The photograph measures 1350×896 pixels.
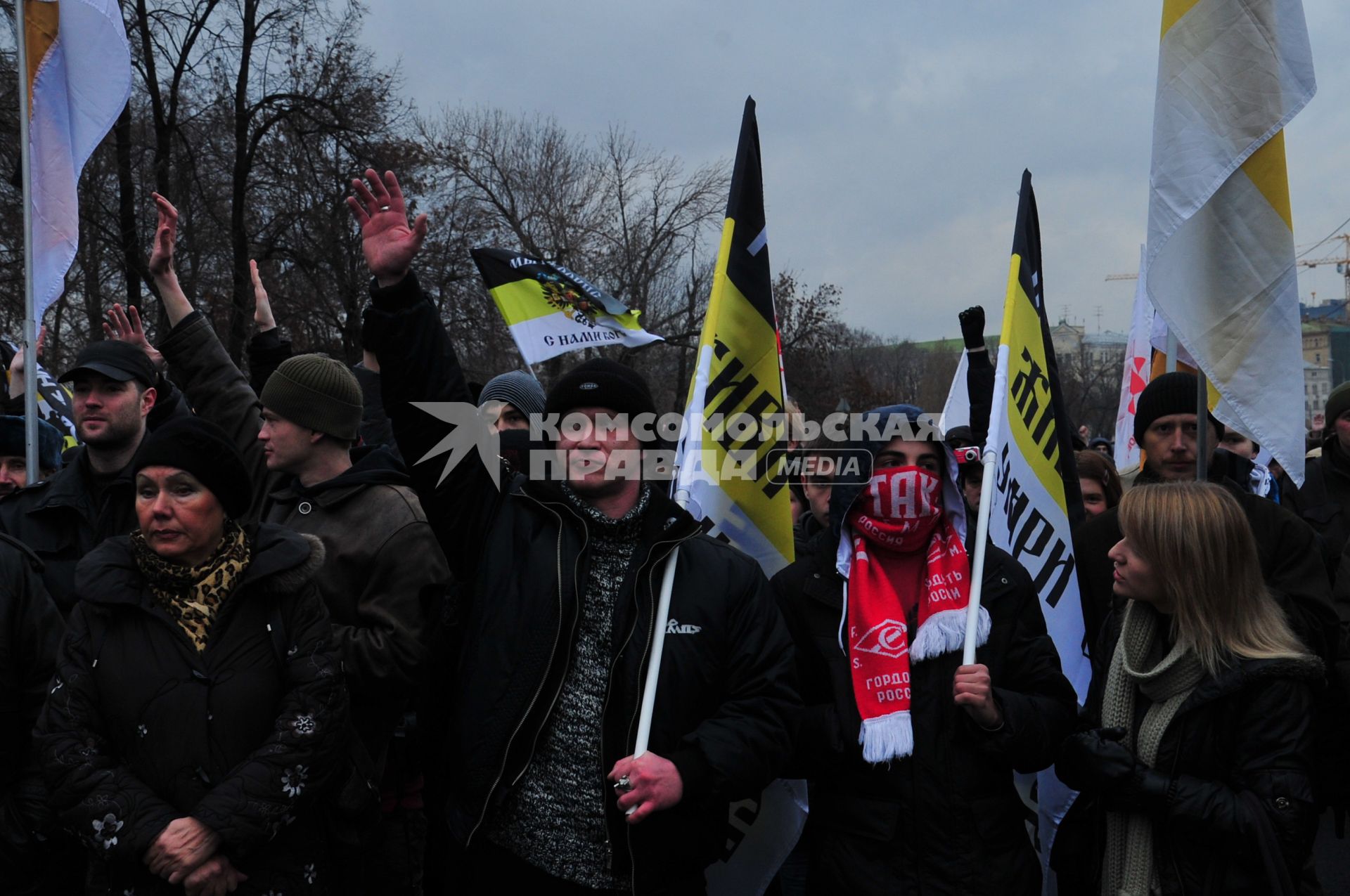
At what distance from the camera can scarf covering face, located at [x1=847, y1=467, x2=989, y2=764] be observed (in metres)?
3.21

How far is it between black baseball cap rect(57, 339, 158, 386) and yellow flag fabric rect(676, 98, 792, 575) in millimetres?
2022

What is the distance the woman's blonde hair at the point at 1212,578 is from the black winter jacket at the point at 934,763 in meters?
0.41

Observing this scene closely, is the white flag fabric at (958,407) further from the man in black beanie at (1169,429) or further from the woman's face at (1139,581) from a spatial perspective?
the woman's face at (1139,581)

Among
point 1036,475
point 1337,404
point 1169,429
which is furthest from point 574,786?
point 1337,404

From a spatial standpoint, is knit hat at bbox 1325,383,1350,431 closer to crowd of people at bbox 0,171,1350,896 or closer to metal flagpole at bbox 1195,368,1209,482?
metal flagpole at bbox 1195,368,1209,482

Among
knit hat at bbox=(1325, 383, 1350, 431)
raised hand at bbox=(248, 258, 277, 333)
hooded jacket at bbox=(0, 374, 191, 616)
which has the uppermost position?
raised hand at bbox=(248, 258, 277, 333)

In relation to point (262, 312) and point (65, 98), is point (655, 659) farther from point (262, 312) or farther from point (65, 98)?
point (65, 98)

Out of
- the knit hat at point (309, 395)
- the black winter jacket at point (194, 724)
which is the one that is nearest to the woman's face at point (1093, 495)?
the knit hat at point (309, 395)

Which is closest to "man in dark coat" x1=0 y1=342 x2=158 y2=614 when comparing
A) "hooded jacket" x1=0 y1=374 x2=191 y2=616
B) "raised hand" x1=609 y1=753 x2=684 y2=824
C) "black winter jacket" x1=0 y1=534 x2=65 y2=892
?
"hooded jacket" x1=0 y1=374 x2=191 y2=616

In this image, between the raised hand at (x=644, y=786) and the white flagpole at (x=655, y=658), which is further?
the white flagpole at (x=655, y=658)

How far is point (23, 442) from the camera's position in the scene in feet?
16.6

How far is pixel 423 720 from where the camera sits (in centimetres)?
354

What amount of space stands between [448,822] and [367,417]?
2.56m

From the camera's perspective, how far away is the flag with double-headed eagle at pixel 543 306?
7754mm
